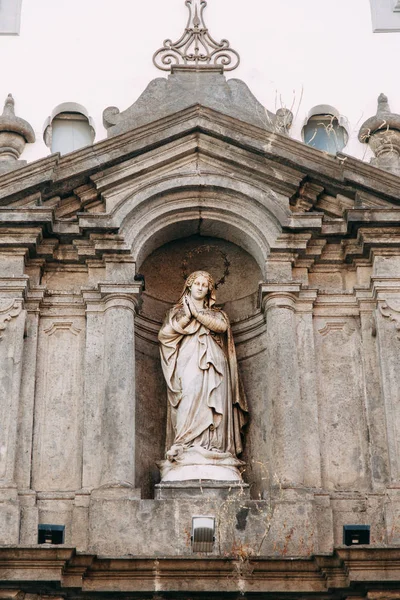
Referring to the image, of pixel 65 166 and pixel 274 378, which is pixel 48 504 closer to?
pixel 274 378

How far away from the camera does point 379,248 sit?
15945mm

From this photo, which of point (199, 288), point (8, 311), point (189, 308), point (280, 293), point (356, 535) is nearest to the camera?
point (356, 535)

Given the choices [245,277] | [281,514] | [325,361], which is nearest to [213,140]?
[245,277]

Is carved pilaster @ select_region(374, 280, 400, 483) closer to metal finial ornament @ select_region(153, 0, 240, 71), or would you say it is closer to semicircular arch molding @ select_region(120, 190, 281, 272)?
semicircular arch molding @ select_region(120, 190, 281, 272)

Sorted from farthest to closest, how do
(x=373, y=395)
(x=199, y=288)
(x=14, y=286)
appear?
1. (x=199, y=288)
2. (x=14, y=286)
3. (x=373, y=395)

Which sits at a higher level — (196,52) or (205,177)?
(196,52)

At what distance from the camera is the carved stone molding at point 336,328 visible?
15.8m

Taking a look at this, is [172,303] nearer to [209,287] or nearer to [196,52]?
[209,287]

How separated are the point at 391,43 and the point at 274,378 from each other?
15.4 ft

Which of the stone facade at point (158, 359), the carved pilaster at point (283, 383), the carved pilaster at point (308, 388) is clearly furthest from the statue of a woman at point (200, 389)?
the carved pilaster at point (308, 388)

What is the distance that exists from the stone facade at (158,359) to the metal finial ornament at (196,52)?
75 centimetres

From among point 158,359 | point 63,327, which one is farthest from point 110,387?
point 158,359

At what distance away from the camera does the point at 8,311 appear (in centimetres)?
1553

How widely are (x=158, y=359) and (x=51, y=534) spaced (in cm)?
257
